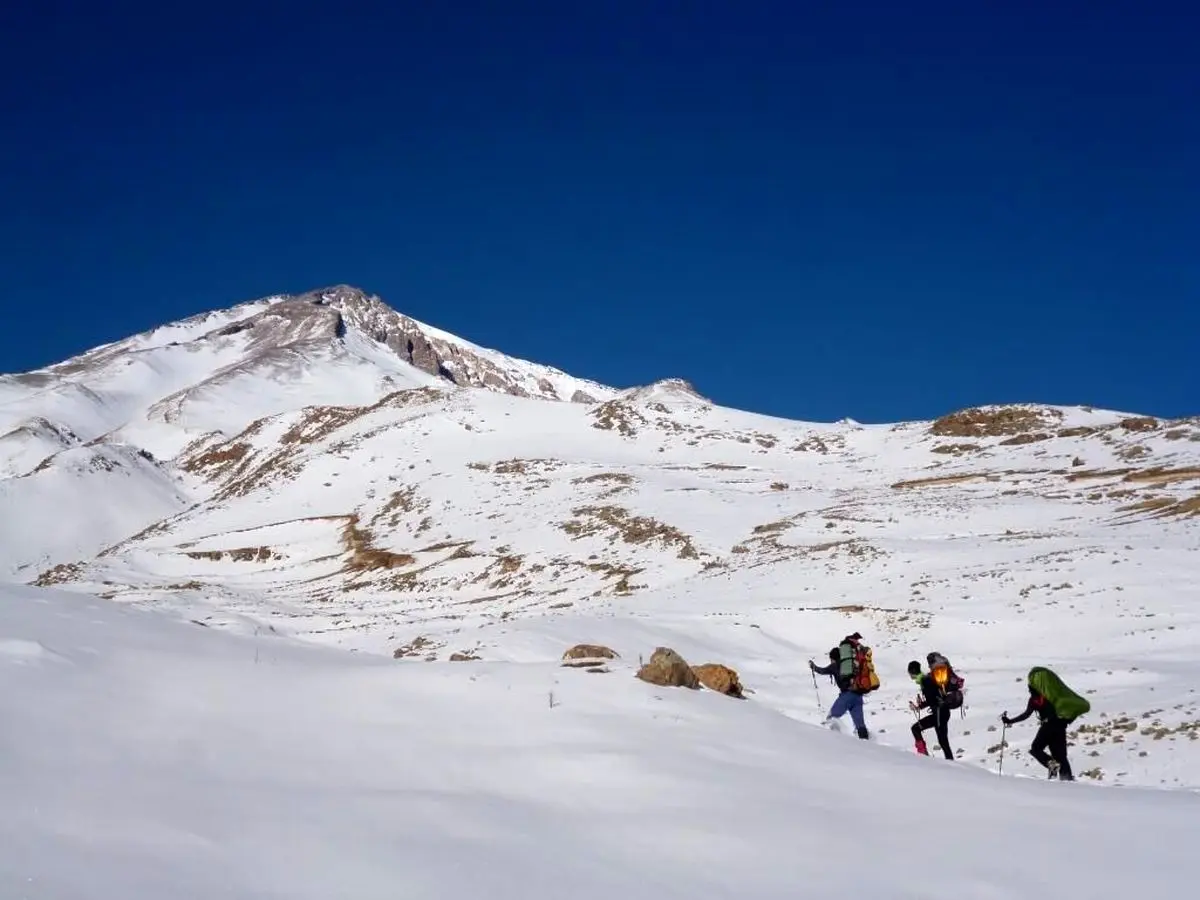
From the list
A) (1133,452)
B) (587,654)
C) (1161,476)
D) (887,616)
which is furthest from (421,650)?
(1133,452)

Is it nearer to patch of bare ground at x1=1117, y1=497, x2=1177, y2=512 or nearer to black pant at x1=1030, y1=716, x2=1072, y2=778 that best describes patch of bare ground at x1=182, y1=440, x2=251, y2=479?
patch of bare ground at x1=1117, y1=497, x2=1177, y2=512

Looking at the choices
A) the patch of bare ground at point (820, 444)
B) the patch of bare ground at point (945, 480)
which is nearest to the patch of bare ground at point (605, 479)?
the patch of bare ground at point (945, 480)

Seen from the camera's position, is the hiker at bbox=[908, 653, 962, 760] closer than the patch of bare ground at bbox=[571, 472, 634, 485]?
Yes

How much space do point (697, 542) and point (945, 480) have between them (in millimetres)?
22419

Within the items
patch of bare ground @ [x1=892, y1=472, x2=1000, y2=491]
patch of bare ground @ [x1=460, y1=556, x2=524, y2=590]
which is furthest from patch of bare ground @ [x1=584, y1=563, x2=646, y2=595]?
patch of bare ground @ [x1=892, y1=472, x2=1000, y2=491]

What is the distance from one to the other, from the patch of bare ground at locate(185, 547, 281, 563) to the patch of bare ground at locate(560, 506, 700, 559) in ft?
69.6

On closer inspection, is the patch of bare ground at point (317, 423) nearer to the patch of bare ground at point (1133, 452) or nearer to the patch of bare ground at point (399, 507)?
the patch of bare ground at point (399, 507)

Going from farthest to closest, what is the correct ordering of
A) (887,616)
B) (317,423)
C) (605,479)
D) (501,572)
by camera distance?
(317,423) < (605,479) < (501,572) < (887,616)

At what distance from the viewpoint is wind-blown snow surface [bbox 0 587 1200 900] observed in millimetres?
5848

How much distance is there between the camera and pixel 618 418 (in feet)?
309

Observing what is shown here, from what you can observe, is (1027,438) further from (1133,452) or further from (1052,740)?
(1052,740)

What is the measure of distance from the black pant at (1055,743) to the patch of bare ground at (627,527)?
34.6 meters

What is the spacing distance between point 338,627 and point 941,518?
2833 cm

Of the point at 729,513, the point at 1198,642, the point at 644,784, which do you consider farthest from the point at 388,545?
the point at 644,784
